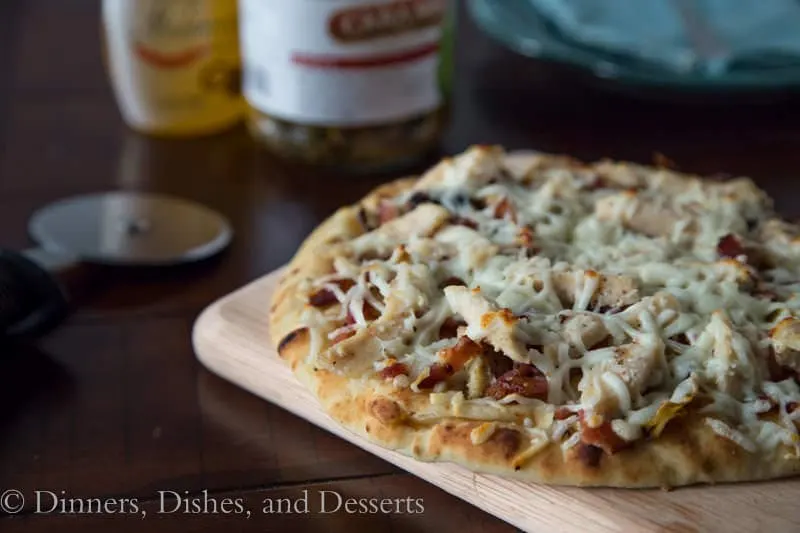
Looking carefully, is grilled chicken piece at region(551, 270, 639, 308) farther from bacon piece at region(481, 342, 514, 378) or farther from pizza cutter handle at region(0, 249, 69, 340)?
pizza cutter handle at region(0, 249, 69, 340)

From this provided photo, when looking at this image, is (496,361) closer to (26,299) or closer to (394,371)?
(394,371)

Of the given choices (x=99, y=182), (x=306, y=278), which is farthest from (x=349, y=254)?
(x=99, y=182)

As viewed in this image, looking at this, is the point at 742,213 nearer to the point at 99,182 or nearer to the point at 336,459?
the point at 336,459

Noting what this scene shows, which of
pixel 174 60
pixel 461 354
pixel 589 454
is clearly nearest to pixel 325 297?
pixel 461 354

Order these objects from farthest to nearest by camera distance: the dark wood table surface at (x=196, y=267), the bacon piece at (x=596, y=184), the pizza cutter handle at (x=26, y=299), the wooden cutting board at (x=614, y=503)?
the bacon piece at (x=596, y=184) < the pizza cutter handle at (x=26, y=299) < the dark wood table surface at (x=196, y=267) < the wooden cutting board at (x=614, y=503)

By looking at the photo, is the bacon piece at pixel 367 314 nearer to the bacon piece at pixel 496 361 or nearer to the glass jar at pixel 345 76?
the bacon piece at pixel 496 361

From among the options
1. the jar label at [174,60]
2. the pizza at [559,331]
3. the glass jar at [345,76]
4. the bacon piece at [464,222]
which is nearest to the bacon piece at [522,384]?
the pizza at [559,331]
